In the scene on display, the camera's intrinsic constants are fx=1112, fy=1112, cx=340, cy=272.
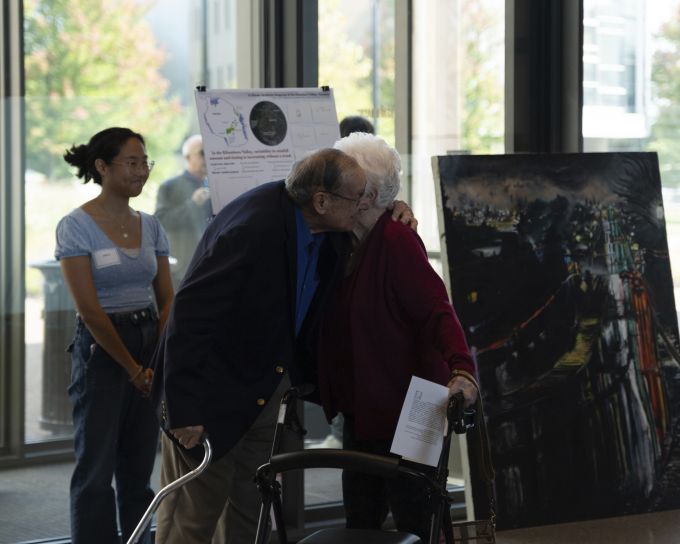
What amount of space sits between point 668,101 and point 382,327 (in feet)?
10.4

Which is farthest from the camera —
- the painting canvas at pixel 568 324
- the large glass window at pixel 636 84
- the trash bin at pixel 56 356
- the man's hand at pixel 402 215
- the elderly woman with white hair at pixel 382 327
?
the large glass window at pixel 636 84

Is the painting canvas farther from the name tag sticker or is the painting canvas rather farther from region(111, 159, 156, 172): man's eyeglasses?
the name tag sticker

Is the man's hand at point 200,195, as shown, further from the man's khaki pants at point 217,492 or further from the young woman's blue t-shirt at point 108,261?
the man's khaki pants at point 217,492

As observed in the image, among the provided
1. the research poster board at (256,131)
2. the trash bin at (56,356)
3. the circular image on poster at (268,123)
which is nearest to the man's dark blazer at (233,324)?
the research poster board at (256,131)

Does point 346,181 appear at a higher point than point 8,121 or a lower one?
lower

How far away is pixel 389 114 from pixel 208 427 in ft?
7.69

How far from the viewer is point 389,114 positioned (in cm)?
492

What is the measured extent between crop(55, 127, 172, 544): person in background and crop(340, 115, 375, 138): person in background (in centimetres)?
106

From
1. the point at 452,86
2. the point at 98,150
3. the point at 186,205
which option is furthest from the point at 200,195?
the point at 452,86

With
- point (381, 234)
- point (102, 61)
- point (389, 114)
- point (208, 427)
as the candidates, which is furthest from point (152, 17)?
point (208, 427)

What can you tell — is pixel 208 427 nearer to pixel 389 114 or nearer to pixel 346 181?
pixel 346 181

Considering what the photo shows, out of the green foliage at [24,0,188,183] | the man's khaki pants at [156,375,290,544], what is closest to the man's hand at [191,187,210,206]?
the green foliage at [24,0,188,183]

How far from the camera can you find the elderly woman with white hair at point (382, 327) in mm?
3023

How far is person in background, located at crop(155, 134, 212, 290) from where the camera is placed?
448 centimetres
